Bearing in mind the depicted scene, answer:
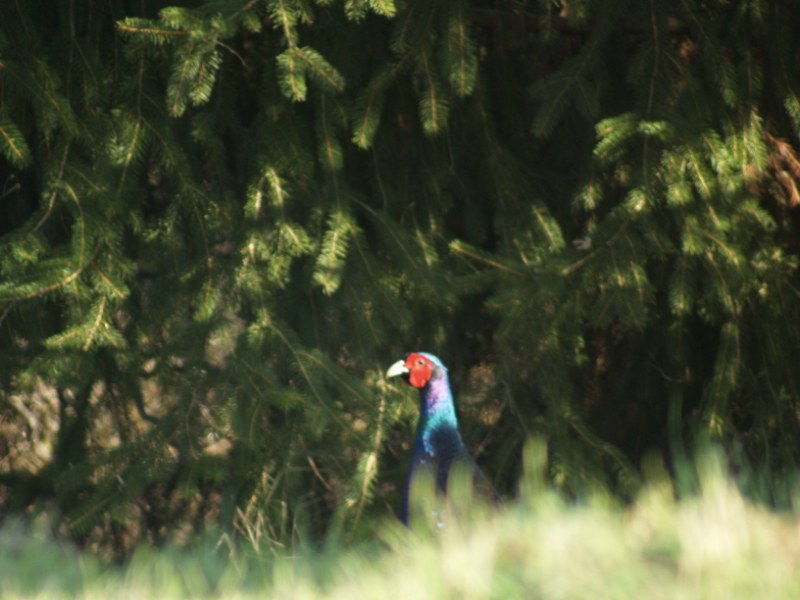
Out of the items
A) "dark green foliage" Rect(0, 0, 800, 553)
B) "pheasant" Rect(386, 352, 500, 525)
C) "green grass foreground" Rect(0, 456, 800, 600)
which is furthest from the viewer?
"pheasant" Rect(386, 352, 500, 525)

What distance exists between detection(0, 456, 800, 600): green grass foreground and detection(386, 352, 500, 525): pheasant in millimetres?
1427

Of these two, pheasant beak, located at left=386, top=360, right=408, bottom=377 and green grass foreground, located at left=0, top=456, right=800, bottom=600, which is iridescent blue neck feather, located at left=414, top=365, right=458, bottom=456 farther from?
green grass foreground, located at left=0, top=456, right=800, bottom=600

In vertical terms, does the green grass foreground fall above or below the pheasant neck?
above

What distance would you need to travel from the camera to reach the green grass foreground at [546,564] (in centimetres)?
228

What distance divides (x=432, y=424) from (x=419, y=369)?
0.74ft

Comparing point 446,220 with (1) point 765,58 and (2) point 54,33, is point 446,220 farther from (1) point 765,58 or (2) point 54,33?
(2) point 54,33

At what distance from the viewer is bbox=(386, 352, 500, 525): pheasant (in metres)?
4.64

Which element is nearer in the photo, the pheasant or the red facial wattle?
the pheasant

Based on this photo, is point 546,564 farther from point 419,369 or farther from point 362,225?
point 362,225

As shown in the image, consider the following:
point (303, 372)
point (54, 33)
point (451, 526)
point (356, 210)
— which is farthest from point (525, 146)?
point (451, 526)

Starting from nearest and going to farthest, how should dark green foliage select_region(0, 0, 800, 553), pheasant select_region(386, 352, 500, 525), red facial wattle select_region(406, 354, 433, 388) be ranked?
dark green foliage select_region(0, 0, 800, 553) → pheasant select_region(386, 352, 500, 525) → red facial wattle select_region(406, 354, 433, 388)

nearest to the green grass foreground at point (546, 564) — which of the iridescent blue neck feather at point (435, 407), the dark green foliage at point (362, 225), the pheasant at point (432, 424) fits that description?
the dark green foliage at point (362, 225)

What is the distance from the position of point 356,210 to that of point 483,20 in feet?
3.34

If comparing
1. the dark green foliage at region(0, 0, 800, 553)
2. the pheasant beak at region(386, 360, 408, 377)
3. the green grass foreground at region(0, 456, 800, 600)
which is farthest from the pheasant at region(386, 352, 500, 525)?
the green grass foreground at region(0, 456, 800, 600)
